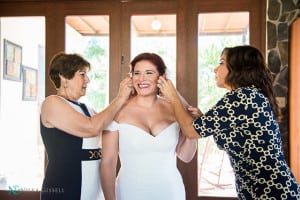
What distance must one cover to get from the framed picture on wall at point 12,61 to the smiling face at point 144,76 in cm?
236

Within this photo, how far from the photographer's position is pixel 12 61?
12.0 ft

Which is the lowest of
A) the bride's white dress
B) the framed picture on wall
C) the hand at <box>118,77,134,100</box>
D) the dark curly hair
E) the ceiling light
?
the bride's white dress

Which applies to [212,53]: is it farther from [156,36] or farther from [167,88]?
[167,88]

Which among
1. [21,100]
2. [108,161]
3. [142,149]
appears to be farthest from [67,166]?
[21,100]

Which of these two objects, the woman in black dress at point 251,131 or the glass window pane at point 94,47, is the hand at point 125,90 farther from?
the glass window pane at point 94,47

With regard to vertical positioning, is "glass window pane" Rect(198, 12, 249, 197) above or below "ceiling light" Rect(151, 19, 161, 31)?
below

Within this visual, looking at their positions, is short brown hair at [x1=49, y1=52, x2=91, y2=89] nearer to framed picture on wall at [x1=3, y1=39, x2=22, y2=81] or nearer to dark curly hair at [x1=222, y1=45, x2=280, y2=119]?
dark curly hair at [x1=222, y1=45, x2=280, y2=119]

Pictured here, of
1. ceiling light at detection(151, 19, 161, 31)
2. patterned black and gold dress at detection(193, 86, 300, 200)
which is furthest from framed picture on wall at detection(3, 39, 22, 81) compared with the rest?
patterned black and gold dress at detection(193, 86, 300, 200)

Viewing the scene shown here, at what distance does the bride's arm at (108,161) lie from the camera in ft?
5.51

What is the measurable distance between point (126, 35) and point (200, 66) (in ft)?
2.65

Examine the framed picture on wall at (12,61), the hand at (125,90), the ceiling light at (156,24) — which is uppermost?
the ceiling light at (156,24)

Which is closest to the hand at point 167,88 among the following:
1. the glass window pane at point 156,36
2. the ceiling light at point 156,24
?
the glass window pane at point 156,36

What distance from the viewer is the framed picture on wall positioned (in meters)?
3.56

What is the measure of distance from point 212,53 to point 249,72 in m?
1.76
